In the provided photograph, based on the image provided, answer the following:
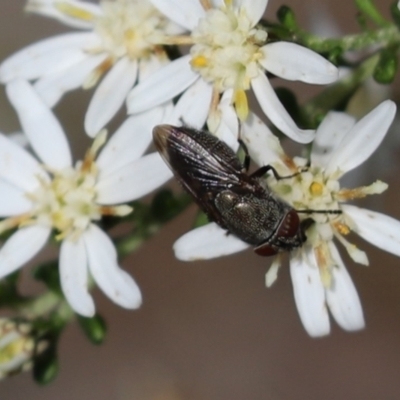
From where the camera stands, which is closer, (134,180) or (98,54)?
(134,180)

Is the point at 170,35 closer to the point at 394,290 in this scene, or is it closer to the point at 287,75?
the point at 287,75

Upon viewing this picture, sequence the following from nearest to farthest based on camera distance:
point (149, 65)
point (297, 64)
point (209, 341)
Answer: point (297, 64) → point (149, 65) → point (209, 341)

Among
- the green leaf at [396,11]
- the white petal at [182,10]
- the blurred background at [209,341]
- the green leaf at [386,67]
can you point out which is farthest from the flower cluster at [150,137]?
the blurred background at [209,341]

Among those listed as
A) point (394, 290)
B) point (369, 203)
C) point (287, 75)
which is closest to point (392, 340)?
point (394, 290)

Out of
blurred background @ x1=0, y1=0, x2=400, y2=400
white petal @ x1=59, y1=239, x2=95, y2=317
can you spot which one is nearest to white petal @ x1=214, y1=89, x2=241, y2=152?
white petal @ x1=59, y1=239, x2=95, y2=317

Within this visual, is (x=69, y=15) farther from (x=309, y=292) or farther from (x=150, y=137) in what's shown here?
(x=309, y=292)

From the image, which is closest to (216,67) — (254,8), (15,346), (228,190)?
(254,8)

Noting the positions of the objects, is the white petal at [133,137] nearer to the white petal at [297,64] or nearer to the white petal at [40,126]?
the white petal at [40,126]

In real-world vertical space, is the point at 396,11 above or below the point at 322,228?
above

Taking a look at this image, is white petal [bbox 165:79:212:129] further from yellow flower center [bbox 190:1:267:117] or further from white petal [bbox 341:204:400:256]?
white petal [bbox 341:204:400:256]
